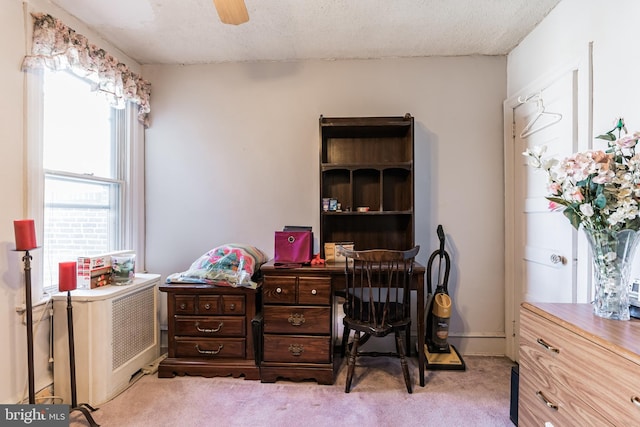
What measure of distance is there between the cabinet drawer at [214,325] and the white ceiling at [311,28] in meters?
2.12

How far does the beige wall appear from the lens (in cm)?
258

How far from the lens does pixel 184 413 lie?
1792mm

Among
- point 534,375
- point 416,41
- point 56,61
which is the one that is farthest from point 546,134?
point 56,61

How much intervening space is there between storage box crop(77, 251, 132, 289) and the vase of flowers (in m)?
2.61

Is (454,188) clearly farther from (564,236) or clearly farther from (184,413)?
(184,413)

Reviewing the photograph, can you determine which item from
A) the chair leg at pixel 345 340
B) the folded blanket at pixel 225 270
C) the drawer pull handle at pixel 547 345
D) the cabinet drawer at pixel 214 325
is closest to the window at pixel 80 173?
the folded blanket at pixel 225 270

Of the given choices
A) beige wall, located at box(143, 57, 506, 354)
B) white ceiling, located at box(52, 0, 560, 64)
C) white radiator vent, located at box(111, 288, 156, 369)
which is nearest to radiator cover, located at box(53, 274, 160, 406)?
white radiator vent, located at box(111, 288, 156, 369)

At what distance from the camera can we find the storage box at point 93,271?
Result: 1980mm

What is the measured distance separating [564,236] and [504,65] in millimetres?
1552

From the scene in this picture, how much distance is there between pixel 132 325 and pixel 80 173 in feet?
3.79

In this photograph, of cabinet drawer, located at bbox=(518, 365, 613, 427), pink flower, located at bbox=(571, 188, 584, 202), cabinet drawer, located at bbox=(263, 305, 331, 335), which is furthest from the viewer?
cabinet drawer, located at bbox=(263, 305, 331, 335)

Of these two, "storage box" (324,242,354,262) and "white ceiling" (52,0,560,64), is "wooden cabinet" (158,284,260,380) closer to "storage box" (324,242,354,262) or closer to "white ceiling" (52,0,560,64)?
"storage box" (324,242,354,262)

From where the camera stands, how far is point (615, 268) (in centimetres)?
122

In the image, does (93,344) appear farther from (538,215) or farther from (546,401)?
(538,215)
